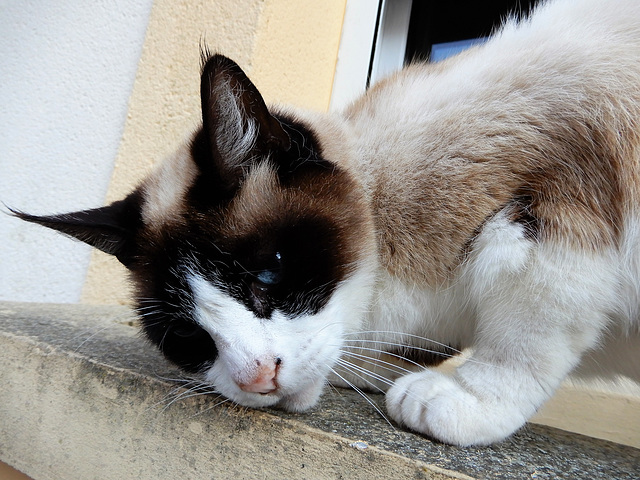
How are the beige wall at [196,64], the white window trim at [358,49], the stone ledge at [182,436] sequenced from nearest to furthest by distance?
the stone ledge at [182,436]
the beige wall at [196,64]
the white window trim at [358,49]

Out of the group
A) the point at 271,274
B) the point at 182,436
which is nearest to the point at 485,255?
the point at 271,274

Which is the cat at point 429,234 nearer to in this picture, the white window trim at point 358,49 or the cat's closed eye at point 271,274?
the cat's closed eye at point 271,274

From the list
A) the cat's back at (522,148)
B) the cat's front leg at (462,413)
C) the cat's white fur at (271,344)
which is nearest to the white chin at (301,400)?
the cat's white fur at (271,344)

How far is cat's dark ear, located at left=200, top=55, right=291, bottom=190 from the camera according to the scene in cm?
83

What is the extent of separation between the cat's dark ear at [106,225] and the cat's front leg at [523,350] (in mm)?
664

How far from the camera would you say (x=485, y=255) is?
2.97 ft

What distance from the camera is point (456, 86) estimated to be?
3.35ft

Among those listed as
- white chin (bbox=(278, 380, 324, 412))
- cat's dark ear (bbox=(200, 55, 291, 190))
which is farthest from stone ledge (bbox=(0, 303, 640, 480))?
cat's dark ear (bbox=(200, 55, 291, 190))

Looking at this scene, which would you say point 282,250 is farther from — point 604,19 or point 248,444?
point 604,19

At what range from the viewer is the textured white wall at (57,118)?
226cm

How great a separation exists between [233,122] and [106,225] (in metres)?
0.34

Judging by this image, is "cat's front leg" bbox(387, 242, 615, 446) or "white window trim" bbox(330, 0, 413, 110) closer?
"cat's front leg" bbox(387, 242, 615, 446)

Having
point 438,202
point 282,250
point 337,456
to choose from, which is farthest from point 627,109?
point 337,456

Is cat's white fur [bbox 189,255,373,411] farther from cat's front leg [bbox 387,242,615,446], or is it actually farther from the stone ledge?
cat's front leg [bbox 387,242,615,446]
